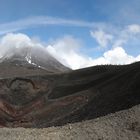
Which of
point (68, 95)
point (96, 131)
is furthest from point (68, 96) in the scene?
point (96, 131)

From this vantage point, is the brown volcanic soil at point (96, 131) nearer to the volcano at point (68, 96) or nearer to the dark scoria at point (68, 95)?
the volcano at point (68, 96)

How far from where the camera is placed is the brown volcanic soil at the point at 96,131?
76.4 feet

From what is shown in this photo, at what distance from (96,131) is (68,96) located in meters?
36.9

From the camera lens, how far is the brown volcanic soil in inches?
917

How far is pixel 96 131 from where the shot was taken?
23766 millimetres

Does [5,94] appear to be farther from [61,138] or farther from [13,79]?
[61,138]

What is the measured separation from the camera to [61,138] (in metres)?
23.3

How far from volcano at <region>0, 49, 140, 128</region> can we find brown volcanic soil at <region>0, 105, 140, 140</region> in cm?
1122

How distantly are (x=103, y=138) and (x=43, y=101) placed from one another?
4428 cm

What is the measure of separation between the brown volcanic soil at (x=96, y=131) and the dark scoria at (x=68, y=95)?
12371 mm

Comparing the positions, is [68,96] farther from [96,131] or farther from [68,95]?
[96,131]

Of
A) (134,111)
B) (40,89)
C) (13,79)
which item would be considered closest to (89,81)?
Result: (40,89)

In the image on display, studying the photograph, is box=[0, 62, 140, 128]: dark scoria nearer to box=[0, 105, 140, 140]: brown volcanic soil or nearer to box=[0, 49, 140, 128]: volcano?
box=[0, 49, 140, 128]: volcano

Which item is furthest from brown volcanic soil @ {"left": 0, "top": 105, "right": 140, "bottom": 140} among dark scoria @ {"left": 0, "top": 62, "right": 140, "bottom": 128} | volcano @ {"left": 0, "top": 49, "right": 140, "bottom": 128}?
dark scoria @ {"left": 0, "top": 62, "right": 140, "bottom": 128}
